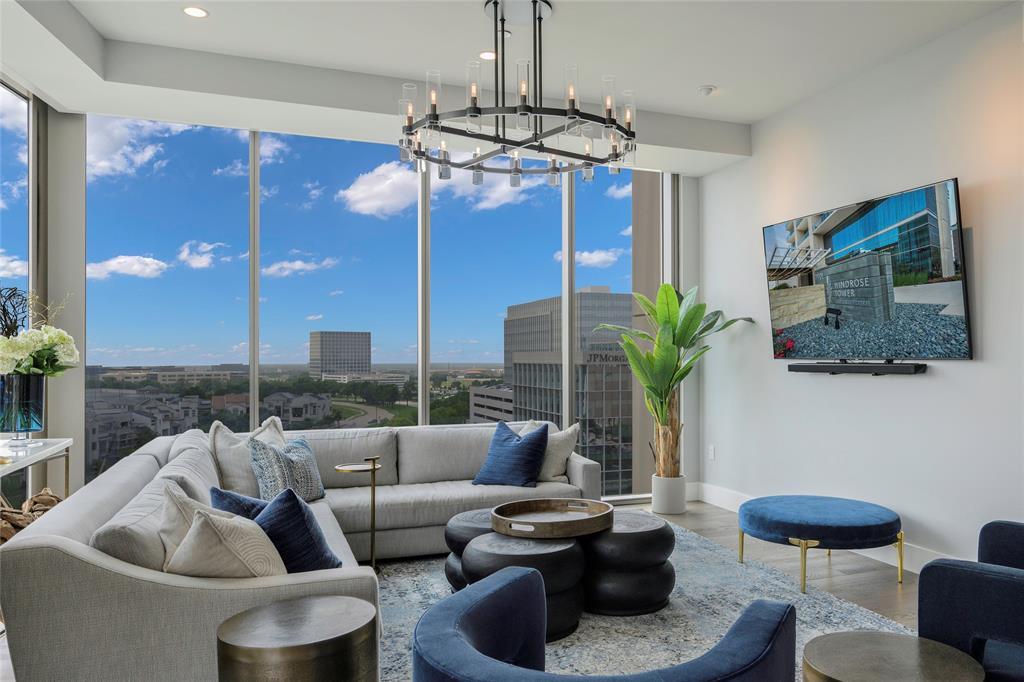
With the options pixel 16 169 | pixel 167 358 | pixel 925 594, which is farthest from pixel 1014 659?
pixel 16 169

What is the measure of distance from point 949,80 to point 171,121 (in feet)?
14.7

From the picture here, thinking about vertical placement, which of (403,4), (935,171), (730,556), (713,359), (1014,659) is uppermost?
(403,4)

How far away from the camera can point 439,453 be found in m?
4.57

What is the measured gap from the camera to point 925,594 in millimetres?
2053

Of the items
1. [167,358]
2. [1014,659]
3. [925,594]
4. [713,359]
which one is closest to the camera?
[1014,659]

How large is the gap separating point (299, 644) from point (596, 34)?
3210 millimetres

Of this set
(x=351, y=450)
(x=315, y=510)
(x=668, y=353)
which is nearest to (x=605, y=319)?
(x=668, y=353)

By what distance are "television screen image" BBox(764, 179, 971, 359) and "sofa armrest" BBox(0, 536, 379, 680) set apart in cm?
331

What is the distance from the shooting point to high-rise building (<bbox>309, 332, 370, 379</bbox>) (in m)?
4.86

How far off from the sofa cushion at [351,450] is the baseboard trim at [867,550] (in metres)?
2.60

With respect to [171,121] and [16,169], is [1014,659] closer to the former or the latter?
[171,121]

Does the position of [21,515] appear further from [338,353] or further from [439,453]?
[439,453]

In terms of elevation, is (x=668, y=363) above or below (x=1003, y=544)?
above

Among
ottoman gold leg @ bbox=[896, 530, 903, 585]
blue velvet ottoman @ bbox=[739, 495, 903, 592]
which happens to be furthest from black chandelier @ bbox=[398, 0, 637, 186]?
ottoman gold leg @ bbox=[896, 530, 903, 585]
